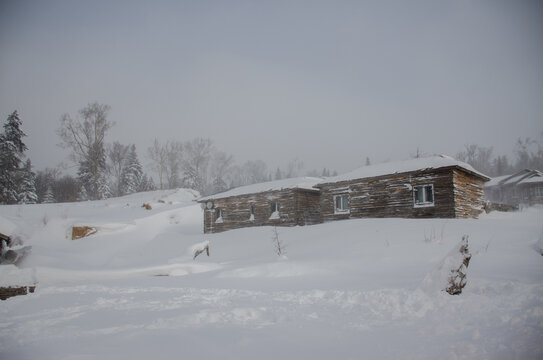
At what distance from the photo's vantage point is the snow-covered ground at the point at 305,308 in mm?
3461

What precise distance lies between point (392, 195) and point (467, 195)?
14.4 feet

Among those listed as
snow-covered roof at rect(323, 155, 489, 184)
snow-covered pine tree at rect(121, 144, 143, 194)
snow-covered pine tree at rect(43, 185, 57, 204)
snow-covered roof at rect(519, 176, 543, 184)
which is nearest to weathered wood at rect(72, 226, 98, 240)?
snow-covered roof at rect(323, 155, 489, 184)

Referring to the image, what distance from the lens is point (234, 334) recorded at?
398 centimetres

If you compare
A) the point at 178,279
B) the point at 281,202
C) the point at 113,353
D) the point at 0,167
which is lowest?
the point at 178,279

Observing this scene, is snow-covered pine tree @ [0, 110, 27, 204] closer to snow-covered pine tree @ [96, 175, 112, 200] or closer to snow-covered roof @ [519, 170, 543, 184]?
snow-covered pine tree @ [96, 175, 112, 200]

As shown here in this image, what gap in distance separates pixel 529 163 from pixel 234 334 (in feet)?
281

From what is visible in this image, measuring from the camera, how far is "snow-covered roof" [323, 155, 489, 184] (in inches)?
668

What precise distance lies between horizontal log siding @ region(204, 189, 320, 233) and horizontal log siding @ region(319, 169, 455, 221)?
6.04 feet

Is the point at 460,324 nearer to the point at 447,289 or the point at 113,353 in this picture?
the point at 447,289

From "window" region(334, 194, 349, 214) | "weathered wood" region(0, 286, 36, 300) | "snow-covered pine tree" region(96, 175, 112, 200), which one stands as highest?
"snow-covered pine tree" region(96, 175, 112, 200)

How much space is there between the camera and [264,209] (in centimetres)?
2373

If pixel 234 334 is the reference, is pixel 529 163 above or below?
above

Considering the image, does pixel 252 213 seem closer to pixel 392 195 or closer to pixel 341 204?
pixel 341 204

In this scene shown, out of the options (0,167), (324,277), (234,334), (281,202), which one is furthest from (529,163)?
(0,167)
